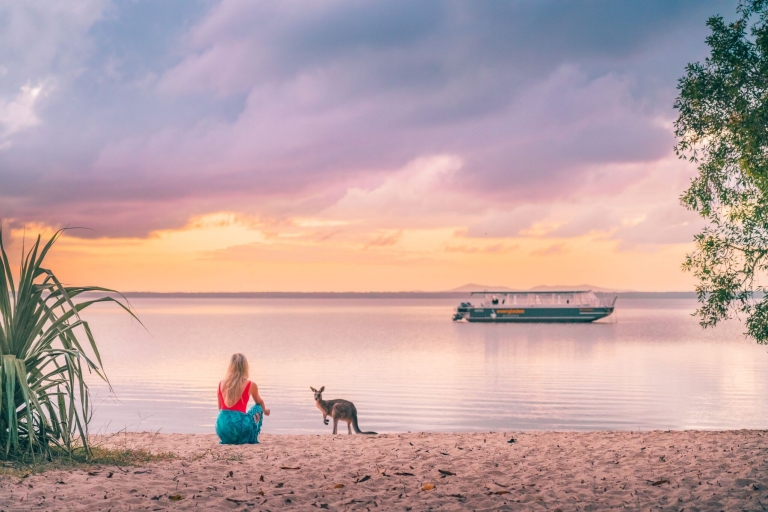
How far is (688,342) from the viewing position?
2628 inches

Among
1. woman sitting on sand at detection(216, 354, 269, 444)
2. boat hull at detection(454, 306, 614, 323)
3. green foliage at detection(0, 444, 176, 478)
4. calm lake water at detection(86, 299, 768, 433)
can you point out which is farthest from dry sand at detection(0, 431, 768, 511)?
boat hull at detection(454, 306, 614, 323)

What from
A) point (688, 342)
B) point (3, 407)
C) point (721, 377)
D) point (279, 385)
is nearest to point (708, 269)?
point (3, 407)

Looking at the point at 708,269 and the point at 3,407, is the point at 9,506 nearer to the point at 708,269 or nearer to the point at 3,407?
the point at 3,407

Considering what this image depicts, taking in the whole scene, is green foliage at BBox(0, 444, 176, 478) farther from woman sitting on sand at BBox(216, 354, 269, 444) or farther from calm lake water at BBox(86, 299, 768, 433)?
calm lake water at BBox(86, 299, 768, 433)

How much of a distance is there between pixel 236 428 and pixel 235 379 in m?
1.04

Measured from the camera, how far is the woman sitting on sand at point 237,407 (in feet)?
37.4

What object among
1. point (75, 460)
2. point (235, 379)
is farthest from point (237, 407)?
point (75, 460)

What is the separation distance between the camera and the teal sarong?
468 inches

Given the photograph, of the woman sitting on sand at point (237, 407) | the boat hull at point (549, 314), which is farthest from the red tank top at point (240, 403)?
the boat hull at point (549, 314)

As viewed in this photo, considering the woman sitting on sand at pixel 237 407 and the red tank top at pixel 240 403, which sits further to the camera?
the red tank top at pixel 240 403

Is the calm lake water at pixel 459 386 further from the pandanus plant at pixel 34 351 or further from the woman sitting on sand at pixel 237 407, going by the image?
the pandanus plant at pixel 34 351

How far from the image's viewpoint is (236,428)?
39.1 ft

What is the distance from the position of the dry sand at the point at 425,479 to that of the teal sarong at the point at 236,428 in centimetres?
31

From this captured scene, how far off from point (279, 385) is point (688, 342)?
4793 cm
